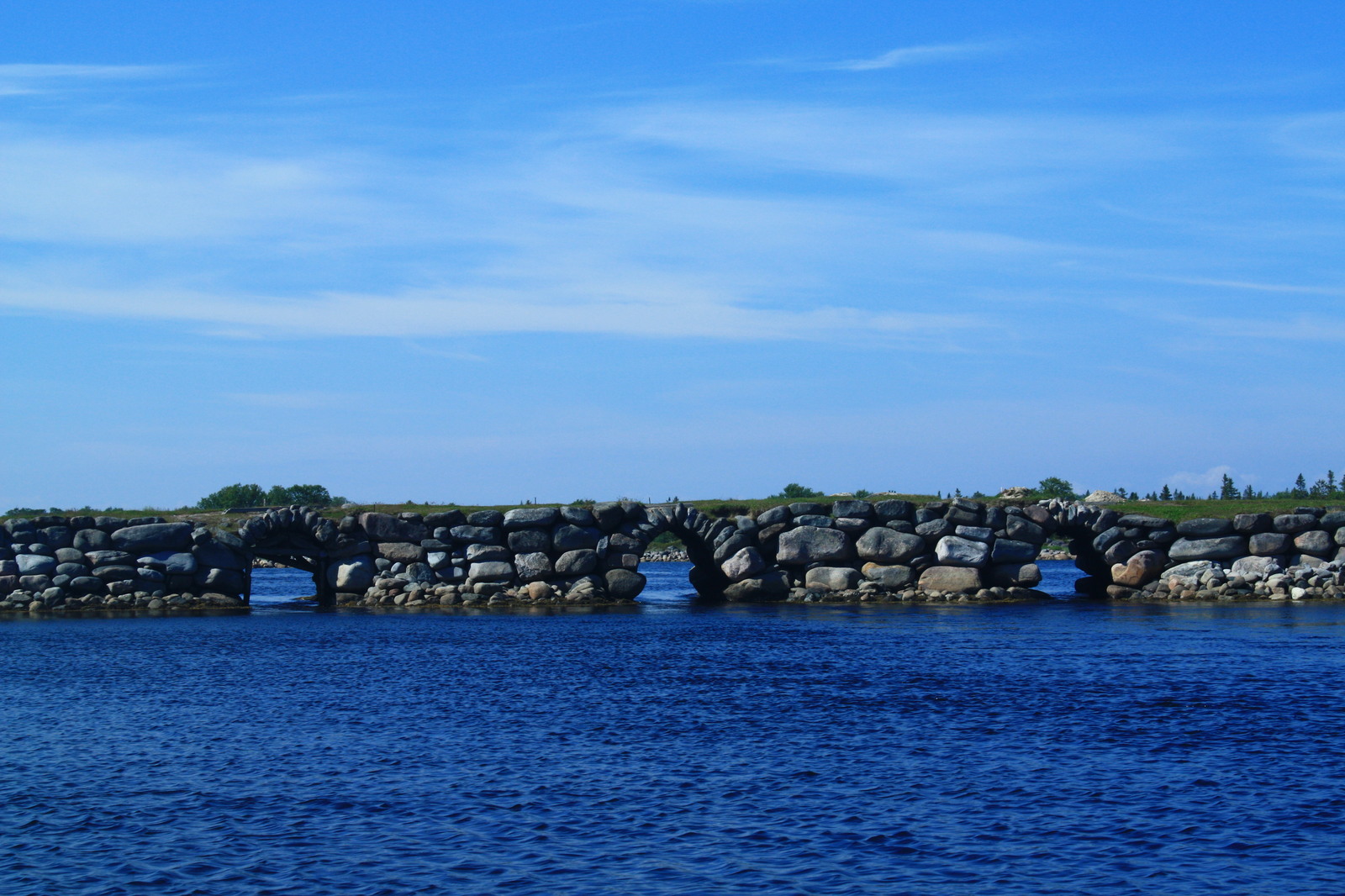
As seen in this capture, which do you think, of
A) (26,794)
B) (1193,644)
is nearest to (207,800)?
(26,794)

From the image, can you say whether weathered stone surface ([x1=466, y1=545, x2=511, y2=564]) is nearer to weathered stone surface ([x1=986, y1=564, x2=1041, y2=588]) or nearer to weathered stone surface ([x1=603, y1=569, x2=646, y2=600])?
weathered stone surface ([x1=603, y1=569, x2=646, y2=600])

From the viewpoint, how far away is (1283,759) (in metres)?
19.1

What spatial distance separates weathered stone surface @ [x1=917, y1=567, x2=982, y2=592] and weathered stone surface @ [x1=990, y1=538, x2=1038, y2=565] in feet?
3.46

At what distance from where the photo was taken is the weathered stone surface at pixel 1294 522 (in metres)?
46.8

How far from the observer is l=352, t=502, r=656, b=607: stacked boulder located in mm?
48031

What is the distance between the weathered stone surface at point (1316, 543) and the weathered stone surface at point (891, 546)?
1421 centimetres

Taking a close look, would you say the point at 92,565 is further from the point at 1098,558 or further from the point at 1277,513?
the point at 1277,513

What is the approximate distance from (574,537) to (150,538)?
52.1ft

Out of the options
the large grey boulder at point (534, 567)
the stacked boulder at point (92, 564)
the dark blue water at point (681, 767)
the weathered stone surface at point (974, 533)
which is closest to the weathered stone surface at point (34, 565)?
the stacked boulder at point (92, 564)

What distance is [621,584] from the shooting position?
4869 cm

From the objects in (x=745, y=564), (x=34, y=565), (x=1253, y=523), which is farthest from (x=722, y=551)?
(x=34, y=565)

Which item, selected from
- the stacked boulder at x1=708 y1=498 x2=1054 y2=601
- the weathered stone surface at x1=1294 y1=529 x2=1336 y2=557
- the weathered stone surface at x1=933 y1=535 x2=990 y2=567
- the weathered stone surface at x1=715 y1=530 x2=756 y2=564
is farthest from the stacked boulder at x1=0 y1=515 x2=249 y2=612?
the weathered stone surface at x1=1294 y1=529 x2=1336 y2=557

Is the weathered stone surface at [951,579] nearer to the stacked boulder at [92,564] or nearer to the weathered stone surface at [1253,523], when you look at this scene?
the weathered stone surface at [1253,523]

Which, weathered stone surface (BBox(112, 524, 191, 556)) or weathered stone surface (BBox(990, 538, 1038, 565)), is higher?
weathered stone surface (BBox(112, 524, 191, 556))
